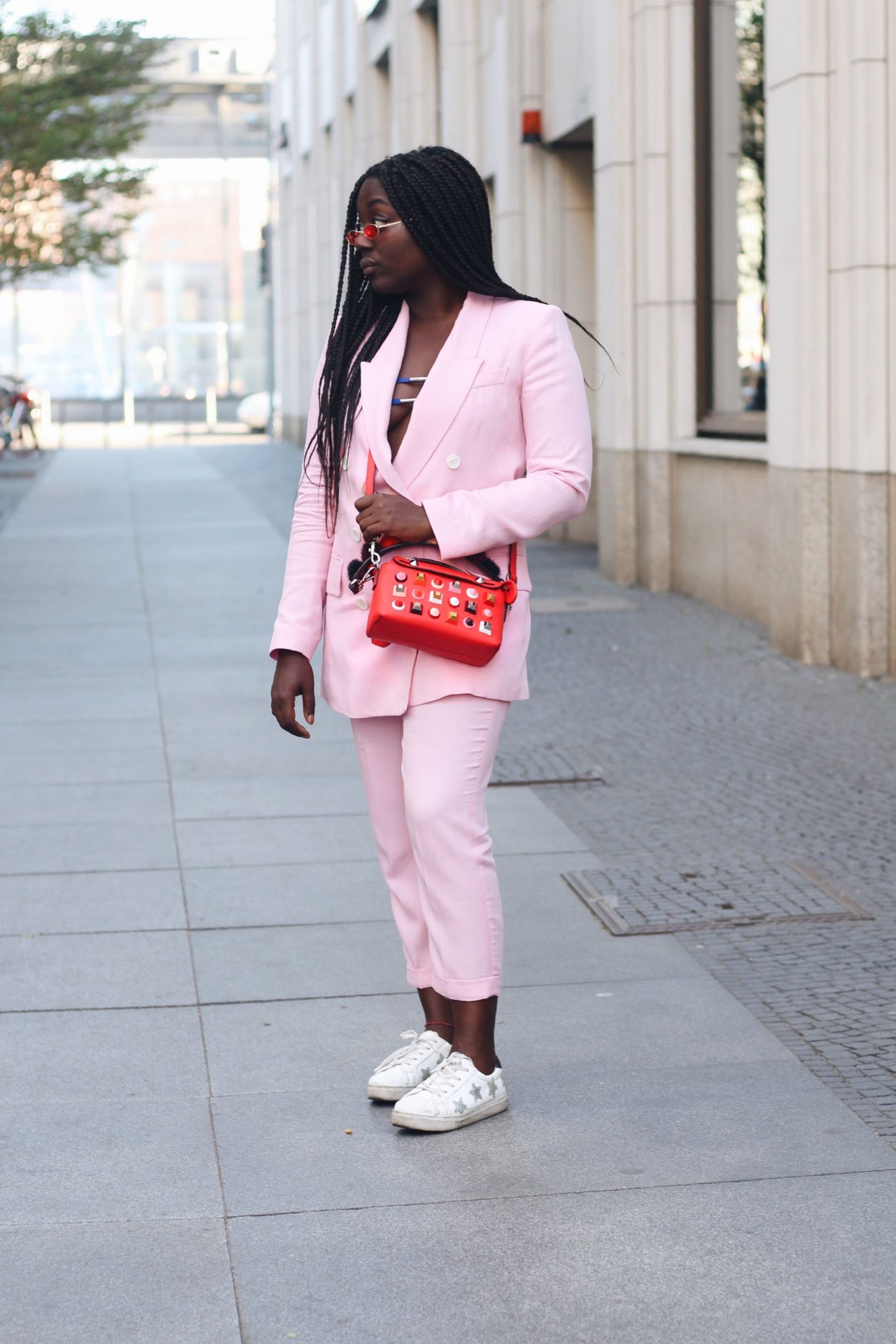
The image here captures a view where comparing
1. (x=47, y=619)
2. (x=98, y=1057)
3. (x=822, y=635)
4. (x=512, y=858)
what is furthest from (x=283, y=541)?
(x=98, y=1057)

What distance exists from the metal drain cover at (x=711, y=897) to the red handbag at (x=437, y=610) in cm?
187

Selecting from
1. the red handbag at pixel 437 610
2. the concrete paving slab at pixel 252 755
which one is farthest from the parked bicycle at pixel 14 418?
the red handbag at pixel 437 610

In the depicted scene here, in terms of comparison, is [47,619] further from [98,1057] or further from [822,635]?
[98,1057]

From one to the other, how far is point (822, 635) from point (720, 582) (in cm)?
244

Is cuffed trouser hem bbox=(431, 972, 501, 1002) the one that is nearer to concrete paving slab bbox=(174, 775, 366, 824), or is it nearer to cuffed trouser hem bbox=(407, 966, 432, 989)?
cuffed trouser hem bbox=(407, 966, 432, 989)

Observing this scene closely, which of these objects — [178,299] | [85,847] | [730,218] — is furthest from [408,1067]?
[178,299]

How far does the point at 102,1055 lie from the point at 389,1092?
0.80 meters

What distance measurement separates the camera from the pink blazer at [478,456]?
12.0 ft

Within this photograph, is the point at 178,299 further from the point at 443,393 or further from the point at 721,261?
the point at 443,393

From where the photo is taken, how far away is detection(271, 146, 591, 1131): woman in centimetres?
368

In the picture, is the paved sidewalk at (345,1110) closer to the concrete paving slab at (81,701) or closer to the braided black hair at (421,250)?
the concrete paving slab at (81,701)

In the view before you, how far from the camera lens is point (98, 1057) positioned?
4.34 meters

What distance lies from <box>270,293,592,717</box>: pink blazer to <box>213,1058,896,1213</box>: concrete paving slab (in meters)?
0.89

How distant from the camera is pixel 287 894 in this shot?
577cm
